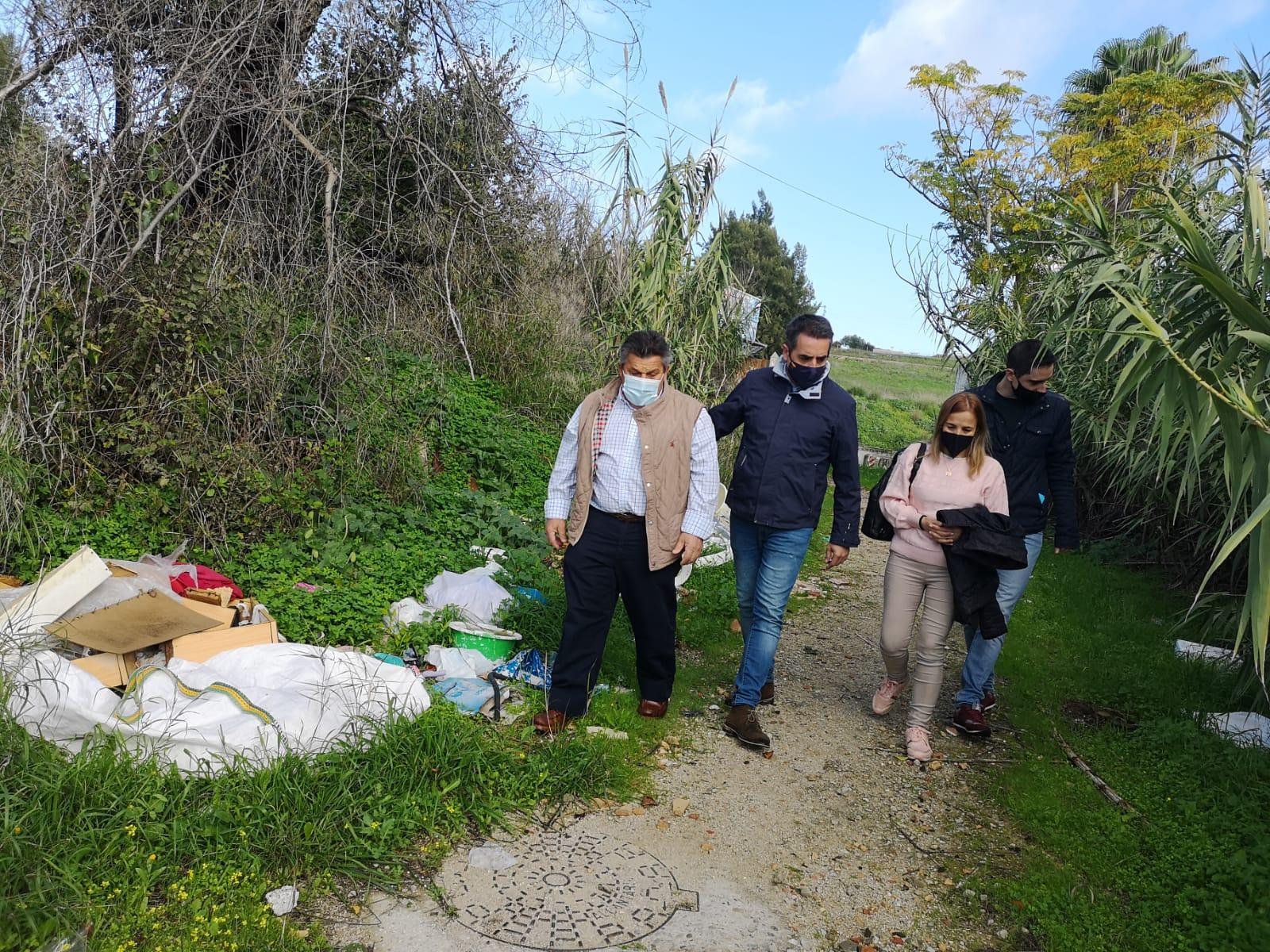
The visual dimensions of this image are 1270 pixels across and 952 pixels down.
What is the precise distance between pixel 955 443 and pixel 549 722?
2.47 metres

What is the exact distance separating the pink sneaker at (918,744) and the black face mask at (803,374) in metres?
1.86

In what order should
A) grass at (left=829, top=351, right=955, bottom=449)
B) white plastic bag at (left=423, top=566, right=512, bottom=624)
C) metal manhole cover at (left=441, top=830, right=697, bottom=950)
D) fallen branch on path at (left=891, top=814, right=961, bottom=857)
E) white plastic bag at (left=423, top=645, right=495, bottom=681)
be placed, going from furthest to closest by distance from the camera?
grass at (left=829, top=351, right=955, bottom=449) < white plastic bag at (left=423, top=566, right=512, bottom=624) < white plastic bag at (left=423, top=645, right=495, bottom=681) < fallen branch on path at (left=891, top=814, right=961, bottom=857) < metal manhole cover at (left=441, top=830, right=697, bottom=950)

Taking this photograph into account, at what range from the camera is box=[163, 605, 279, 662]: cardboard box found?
436 cm

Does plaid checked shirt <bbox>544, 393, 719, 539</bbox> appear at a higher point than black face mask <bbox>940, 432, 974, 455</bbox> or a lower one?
lower

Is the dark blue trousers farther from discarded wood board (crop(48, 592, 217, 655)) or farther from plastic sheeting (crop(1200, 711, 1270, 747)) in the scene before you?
plastic sheeting (crop(1200, 711, 1270, 747))

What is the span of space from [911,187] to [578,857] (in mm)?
21731

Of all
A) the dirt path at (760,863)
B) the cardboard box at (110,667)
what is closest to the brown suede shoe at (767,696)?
the dirt path at (760,863)

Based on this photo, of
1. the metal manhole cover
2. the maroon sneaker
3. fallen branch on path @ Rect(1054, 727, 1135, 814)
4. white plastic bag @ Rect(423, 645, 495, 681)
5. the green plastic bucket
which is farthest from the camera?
the green plastic bucket

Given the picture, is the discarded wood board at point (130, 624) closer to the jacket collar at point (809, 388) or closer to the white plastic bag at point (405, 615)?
the white plastic bag at point (405, 615)

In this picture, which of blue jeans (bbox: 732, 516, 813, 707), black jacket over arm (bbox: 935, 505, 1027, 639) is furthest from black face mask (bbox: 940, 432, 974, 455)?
blue jeans (bbox: 732, 516, 813, 707)

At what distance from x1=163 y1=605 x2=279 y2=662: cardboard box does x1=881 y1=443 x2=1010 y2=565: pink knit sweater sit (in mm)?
3207

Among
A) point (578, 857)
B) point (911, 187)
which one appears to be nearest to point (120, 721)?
point (578, 857)

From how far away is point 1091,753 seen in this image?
4.82 metres

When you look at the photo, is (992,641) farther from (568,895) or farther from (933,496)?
(568,895)
